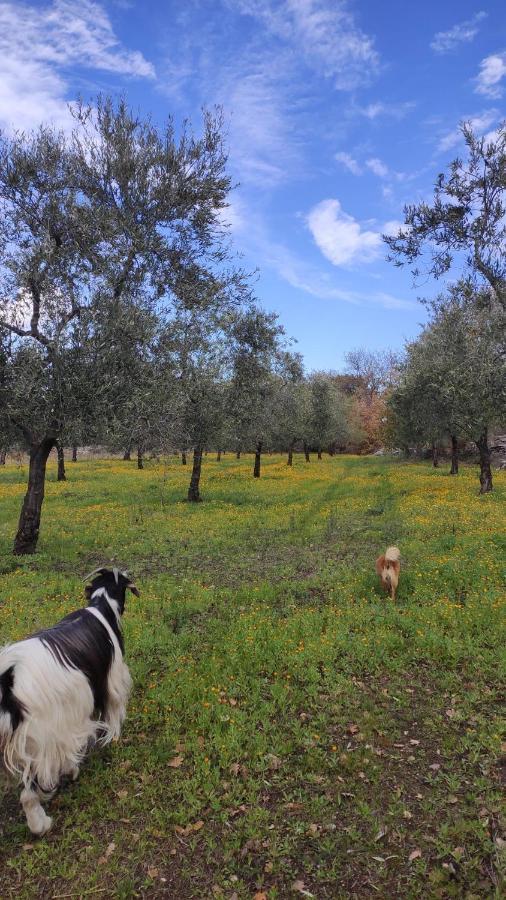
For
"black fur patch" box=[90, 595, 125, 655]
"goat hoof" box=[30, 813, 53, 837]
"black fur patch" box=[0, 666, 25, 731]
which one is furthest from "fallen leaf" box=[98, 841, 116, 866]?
"black fur patch" box=[90, 595, 125, 655]

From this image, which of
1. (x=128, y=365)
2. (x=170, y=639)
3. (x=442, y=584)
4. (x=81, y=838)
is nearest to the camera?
(x=81, y=838)

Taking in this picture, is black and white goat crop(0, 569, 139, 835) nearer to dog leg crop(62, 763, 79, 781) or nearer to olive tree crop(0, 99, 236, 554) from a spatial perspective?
dog leg crop(62, 763, 79, 781)

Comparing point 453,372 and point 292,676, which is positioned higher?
point 453,372

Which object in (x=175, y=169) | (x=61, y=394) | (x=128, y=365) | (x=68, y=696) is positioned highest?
(x=175, y=169)

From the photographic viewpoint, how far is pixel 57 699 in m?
5.44

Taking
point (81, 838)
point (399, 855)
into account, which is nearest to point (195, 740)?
point (81, 838)

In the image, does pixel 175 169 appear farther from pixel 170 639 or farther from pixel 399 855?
pixel 399 855

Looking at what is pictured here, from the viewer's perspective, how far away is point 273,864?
487 cm

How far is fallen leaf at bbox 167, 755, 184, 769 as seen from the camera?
6.32m

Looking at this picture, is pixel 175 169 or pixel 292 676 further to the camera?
pixel 175 169

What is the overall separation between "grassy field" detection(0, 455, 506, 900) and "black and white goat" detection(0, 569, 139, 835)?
500 mm

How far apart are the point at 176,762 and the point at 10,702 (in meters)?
2.54

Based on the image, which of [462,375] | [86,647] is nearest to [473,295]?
[462,375]

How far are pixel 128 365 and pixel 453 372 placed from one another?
13.0 metres
